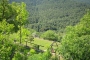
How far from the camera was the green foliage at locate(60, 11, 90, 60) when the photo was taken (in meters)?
24.0

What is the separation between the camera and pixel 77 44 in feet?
79.7

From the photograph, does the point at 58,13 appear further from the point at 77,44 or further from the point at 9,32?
the point at 9,32

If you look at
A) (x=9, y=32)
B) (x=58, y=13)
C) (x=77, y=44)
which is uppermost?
(x=9, y=32)

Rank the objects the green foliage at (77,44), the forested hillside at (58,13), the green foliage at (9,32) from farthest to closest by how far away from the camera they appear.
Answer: the forested hillside at (58,13) < the green foliage at (77,44) < the green foliage at (9,32)

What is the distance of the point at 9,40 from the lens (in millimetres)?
19922

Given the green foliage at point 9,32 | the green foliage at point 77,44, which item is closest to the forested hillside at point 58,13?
the green foliage at point 9,32

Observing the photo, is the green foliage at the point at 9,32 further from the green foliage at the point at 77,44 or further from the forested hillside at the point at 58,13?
the forested hillside at the point at 58,13

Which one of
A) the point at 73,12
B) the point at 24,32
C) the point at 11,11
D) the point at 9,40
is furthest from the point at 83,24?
the point at 73,12

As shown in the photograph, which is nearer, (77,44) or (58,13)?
(77,44)

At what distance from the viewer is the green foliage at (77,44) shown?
24.0m

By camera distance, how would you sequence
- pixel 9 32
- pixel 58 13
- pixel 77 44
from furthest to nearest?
pixel 58 13 → pixel 77 44 → pixel 9 32

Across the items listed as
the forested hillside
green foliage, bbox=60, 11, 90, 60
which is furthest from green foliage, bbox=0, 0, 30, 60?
the forested hillside

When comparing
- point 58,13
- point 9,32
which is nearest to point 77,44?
point 9,32

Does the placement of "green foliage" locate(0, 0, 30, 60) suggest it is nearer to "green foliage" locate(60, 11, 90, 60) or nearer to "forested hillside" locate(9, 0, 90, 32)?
"green foliage" locate(60, 11, 90, 60)
